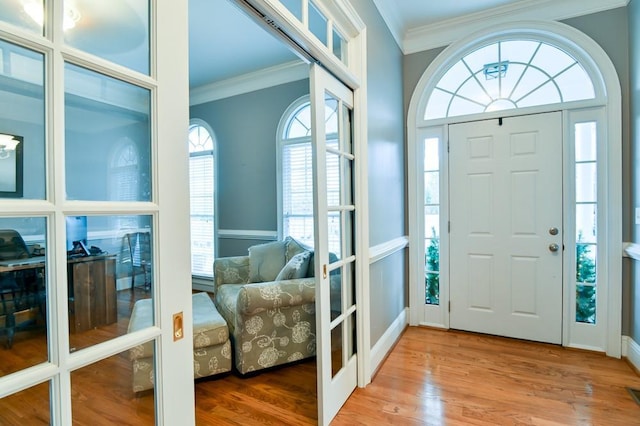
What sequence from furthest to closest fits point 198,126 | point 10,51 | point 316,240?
point 198,126 → point 316,240 → point 10,51

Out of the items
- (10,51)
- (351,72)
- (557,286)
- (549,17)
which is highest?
(549,17)

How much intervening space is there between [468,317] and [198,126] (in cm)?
439

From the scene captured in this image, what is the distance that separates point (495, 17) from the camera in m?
3.09

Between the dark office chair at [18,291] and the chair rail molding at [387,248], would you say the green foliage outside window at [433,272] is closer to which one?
the chair rail molding at [387,248]

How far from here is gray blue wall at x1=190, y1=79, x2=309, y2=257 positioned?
4203 mm

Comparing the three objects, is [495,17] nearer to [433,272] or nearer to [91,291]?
[433,272]

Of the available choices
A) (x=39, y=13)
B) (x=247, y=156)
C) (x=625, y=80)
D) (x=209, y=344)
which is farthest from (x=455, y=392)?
(x=247, y=156)

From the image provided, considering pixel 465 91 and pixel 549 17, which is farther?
pixel 465 91

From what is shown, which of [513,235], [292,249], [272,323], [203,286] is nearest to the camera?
[272,323]

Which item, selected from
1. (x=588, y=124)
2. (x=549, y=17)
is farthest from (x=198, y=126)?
(x=588, y=124)

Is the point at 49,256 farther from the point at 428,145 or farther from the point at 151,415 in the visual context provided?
the point at 428,145

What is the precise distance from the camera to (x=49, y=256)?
70 centimetres

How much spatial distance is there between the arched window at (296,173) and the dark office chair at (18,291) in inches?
129

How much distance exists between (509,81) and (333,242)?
2.55 meters
